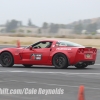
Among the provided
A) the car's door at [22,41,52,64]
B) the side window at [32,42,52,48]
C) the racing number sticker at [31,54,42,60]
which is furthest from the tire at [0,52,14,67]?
the side window at [32,42,52,48]

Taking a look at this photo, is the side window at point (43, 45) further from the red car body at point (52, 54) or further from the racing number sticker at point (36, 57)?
the racing number sticker at point (36, 57)

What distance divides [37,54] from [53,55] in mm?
752

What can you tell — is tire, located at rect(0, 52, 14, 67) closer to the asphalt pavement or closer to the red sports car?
the red sports car

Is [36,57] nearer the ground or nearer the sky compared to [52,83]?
nearer the sky

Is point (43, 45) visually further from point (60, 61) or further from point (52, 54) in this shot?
point (60, 61)

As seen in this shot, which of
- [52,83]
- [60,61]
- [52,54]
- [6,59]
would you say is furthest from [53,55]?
[52,83]

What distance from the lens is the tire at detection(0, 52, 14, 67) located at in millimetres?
19984

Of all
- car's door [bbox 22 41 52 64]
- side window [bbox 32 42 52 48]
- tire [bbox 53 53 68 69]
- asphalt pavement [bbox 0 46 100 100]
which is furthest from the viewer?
side window [bbox 32 42 52 48]

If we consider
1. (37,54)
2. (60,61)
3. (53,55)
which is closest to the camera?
(60,61)

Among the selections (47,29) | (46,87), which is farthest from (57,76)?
(47,29)

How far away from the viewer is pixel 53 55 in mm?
19266

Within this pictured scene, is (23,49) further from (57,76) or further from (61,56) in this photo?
(57,76)

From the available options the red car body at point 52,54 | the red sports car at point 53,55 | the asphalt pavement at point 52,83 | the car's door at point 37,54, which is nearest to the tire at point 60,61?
the red sports car at point 53,55

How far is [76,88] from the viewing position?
12.6 m
